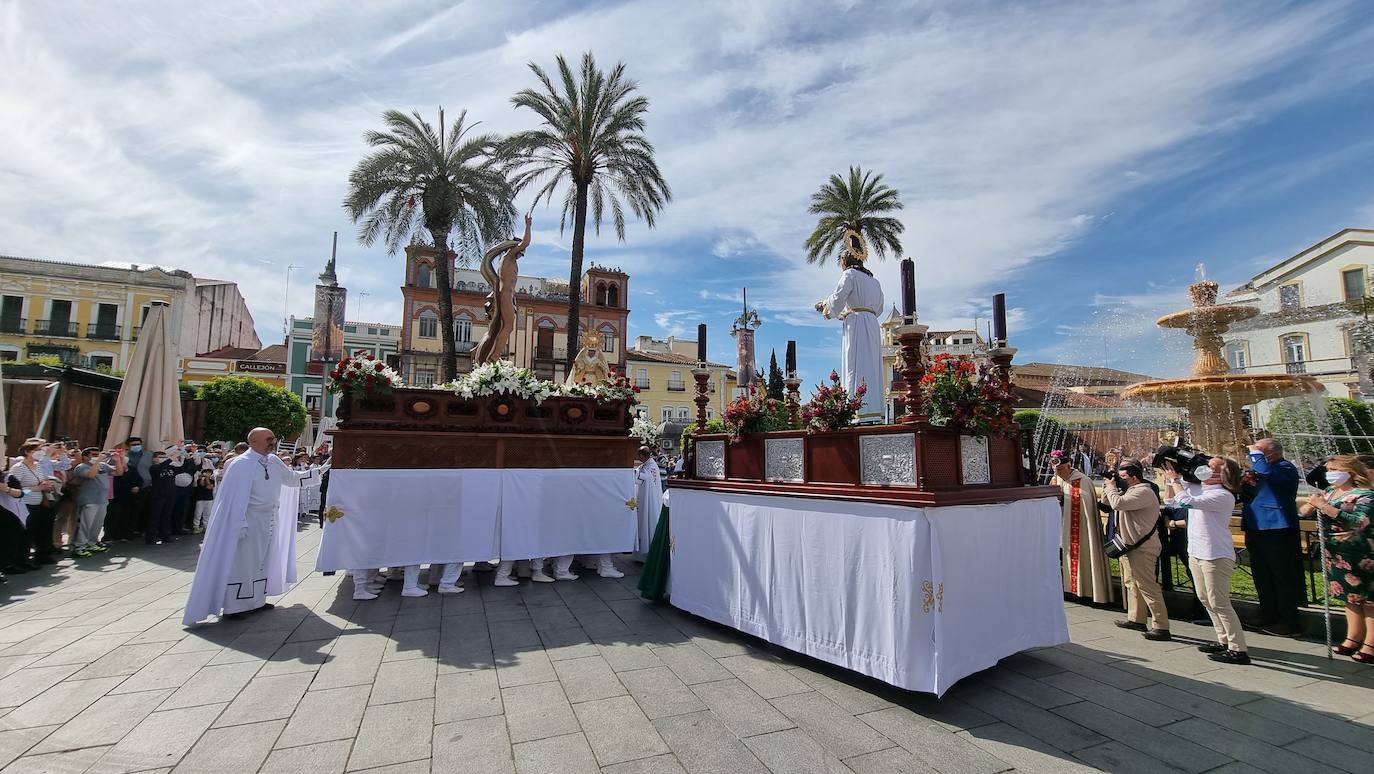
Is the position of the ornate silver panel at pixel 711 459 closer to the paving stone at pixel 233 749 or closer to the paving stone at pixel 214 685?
the paving stone at pixel 233 749

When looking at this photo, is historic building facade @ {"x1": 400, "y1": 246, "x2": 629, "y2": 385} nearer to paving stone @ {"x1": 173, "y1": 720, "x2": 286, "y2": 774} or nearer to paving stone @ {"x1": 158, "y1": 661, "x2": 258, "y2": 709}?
paving stone @ {"x1": 158, "y1": 661, "x2": 258, "y2": 709}

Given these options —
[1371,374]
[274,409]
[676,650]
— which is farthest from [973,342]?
[676,650]

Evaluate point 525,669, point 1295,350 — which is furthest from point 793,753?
point 1295,350

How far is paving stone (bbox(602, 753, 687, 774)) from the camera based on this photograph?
121 inches

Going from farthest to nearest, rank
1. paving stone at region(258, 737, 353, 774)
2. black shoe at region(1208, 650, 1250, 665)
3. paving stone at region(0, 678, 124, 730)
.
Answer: black shoe at region(1208, 650, 1250, 665)
paving stone at region(0, 678, 124, 730)
paving stone at region(258, 737, 353, 774)

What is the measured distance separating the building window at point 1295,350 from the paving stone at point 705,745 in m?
34.7

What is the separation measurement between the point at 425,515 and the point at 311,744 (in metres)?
3.88

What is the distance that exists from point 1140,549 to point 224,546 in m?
9.04

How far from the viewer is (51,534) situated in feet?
27.4

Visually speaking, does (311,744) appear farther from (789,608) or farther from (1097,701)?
(1097,701)

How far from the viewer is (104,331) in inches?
1425

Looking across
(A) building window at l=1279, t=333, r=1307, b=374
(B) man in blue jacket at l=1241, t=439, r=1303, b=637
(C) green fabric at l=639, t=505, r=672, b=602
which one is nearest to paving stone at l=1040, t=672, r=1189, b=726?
(B) man in blue jacket at l=1241, t=439, r=1303, b=637

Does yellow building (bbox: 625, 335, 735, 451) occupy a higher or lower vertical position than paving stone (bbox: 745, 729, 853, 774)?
higher

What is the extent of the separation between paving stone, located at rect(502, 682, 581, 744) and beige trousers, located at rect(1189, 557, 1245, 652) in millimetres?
5425
